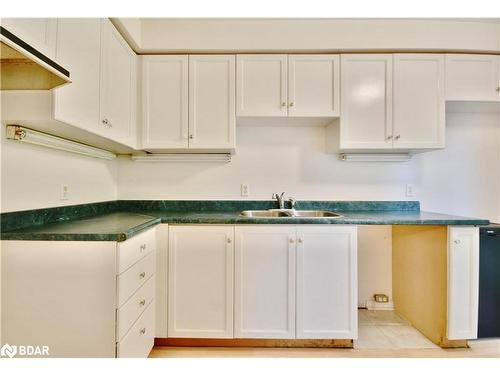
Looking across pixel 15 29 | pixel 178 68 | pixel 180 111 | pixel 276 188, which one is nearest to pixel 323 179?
pixel 276 188

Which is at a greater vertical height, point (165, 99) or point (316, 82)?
point (316, 82)

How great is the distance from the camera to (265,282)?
5.86 feet

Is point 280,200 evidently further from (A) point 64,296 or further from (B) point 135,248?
(A) point 64,296

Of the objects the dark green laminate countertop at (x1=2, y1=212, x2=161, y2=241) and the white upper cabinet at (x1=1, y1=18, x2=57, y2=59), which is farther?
the dark green laminate countertop at (x1=2, y1=212, x2=161, y2=241)

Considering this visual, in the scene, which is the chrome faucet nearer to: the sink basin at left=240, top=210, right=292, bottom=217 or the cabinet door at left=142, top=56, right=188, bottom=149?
the sink basin at left=240, top=210, right=292, bottom=217

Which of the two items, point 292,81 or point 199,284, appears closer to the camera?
point 199,284

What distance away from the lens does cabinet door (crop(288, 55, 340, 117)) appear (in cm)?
203

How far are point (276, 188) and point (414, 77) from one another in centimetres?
140

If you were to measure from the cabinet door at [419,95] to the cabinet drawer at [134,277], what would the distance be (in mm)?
2014

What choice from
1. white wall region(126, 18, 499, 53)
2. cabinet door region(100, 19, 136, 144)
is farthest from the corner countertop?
white wall region(126, 18, 499, 53)

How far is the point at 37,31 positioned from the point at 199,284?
1582 millimetres

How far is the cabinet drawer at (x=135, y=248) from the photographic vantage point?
1.26 meters

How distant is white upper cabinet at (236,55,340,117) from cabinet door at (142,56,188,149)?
45 centimetres

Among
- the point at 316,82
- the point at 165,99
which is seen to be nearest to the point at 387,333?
the point at 316,82
